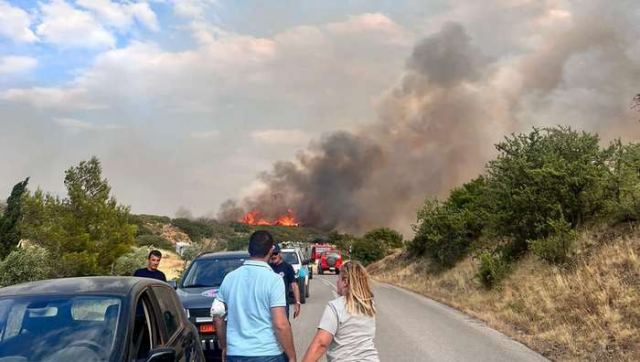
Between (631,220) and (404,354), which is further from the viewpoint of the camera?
(631,220)

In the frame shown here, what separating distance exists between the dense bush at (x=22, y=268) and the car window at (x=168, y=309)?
915 inches

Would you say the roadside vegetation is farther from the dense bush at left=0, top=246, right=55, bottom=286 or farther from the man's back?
the dense bush at left=0, top=246, right=55, bottom=286

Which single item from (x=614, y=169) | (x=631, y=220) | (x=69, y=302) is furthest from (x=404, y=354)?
(x=614, y=169)

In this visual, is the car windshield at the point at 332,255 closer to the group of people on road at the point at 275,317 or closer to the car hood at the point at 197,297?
the car hood at the point at 197,297

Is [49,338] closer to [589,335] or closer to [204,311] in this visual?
[204,311]

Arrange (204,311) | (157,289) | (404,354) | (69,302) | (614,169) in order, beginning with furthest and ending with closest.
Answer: (614,169), (404,354), (204,311), (157,289), (69,302)

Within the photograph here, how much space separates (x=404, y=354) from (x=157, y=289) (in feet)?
18.6

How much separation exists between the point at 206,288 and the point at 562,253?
512 inches

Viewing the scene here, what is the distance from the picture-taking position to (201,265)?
10.9 metres

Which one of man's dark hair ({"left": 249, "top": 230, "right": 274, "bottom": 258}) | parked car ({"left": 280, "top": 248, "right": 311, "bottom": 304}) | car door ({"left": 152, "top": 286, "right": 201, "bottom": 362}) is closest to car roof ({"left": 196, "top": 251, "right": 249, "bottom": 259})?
car door ({"left": 152, "top": 286, "right": 201, "bottom": 362})

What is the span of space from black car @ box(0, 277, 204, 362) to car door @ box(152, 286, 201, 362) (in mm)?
23

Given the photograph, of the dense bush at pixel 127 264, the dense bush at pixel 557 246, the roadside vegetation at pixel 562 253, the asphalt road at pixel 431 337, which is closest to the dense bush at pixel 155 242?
the dense bush at pixel 127 264

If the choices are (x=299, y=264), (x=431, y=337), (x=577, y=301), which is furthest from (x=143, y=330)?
(x=299, y=264)

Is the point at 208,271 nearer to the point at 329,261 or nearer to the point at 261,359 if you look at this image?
the point at 261,359
